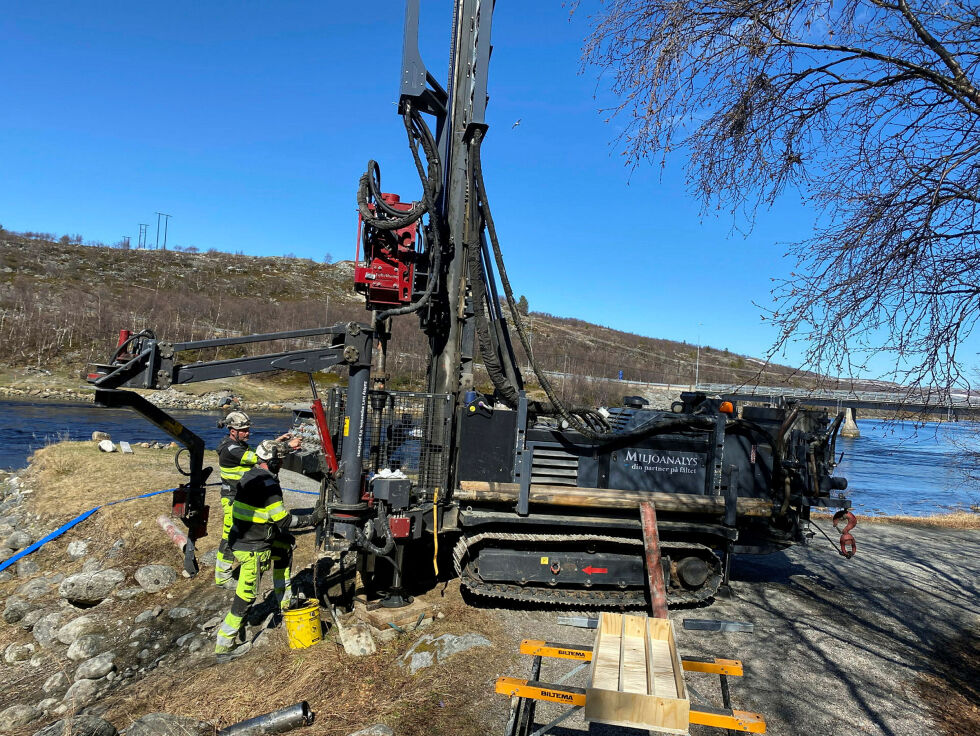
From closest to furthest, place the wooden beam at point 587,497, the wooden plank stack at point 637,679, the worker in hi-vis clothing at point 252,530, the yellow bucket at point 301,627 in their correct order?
the wooden plank stack at point 637,679
the yellow bucket at point 301,627
the worker in hi-vis clothing at point 252,530
the wooden beam at point 587,497

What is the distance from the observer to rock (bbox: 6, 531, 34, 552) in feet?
31.3

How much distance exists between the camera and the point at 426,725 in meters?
4.38

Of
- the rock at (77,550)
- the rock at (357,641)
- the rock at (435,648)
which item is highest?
the rock at (435,648)

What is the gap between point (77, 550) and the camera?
8969mm

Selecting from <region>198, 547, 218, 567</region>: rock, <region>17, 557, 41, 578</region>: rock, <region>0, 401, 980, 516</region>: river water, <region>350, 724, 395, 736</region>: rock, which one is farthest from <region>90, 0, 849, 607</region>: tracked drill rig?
<region>0, 401, 980, 516</region>: river water

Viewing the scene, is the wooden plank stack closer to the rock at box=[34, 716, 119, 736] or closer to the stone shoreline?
the rock at box=[34, 716, 119, 736]

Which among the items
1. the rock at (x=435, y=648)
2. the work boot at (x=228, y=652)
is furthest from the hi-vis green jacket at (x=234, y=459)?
the rock at (x=435, y=648)

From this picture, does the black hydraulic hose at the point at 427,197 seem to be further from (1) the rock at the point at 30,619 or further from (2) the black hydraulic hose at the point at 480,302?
(1) the rock at the point at 30,619

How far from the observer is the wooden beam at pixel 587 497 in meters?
6.54

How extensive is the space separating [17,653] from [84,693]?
62.2 inches

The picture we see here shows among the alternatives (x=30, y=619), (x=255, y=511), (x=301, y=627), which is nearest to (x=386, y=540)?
(x=301, y=627)

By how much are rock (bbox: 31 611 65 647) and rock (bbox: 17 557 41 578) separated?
1.74 m

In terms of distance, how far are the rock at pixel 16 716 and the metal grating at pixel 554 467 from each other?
4.98 metres

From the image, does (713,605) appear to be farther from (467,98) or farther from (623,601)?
(467,98)
